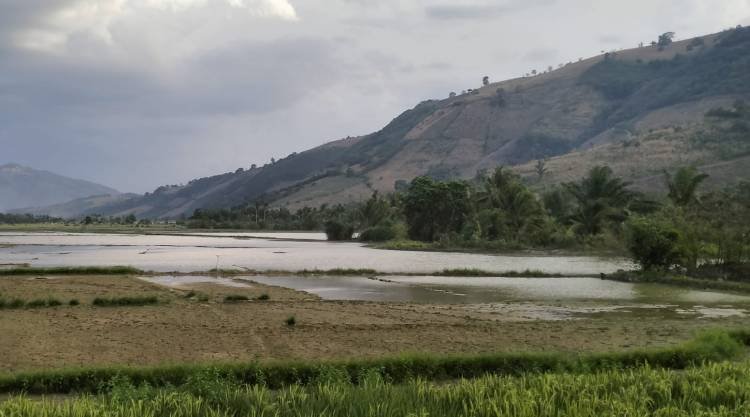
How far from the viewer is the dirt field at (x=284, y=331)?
48.6ft

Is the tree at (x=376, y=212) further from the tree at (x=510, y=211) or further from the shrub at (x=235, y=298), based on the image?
the shrub at (x=235, y=298)

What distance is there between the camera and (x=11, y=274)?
120 ft

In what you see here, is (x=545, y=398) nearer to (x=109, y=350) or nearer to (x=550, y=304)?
(x=109, y=350)

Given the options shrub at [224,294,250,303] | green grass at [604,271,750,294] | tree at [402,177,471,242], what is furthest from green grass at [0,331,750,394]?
tree at [402,177,471,242]

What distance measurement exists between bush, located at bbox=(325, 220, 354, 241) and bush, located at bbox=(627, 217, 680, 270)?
67.5 meters

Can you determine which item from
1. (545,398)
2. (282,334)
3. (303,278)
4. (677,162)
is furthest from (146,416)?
(677,162)

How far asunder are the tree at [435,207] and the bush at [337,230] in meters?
17.6

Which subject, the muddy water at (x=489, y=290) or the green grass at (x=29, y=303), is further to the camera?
the muddy water at (x=489, y=290)

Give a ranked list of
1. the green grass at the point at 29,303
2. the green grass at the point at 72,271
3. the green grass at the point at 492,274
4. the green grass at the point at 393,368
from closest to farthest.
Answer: the green grass at the point at 393,368, the green grass at the point at 29,303, the green grass at the point at 72,271, the green grass at the point at 492,274

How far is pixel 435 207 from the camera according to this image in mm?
85125

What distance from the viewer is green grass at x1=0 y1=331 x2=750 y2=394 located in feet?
36.9

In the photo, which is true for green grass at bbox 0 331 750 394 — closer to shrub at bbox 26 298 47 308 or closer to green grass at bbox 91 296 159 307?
green grass at bbox 91 296 159 307

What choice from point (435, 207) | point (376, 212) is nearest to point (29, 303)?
point (435, 207)

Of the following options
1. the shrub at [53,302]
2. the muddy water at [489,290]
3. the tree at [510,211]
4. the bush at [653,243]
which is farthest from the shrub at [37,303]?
the tree at [510,211]
